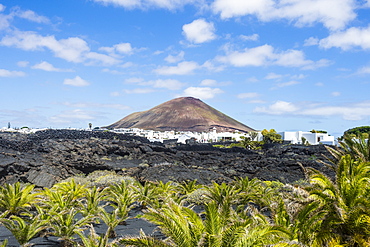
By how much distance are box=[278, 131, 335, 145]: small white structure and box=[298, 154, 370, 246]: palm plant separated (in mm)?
58481

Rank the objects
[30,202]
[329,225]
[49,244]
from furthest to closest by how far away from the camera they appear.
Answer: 1. [30,202]
2. [49,244]
3. [329,225]

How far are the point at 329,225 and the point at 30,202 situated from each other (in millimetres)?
8652

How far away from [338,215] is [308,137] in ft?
212

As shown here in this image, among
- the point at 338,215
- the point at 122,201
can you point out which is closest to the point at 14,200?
the point at 122,201

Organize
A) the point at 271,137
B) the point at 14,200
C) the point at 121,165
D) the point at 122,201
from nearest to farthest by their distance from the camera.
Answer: the point at 14,200 → the point at 122,201 → the point at 121,165 → the point at 271,137

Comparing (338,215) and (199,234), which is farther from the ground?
(199,234)

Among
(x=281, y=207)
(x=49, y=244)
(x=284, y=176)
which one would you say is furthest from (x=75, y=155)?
(x=281, y=207)

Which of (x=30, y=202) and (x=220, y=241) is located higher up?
(x=220, y=241)

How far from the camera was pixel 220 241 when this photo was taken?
4195 millimetres

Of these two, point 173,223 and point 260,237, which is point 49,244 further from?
point 260,237

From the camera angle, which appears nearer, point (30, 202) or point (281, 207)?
point (281, 207)

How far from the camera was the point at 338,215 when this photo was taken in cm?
648

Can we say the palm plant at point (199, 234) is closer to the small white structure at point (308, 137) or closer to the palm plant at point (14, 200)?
the palm plant at point (14, 200)

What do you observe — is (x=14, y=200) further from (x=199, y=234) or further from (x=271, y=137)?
(x=271, y=137)
